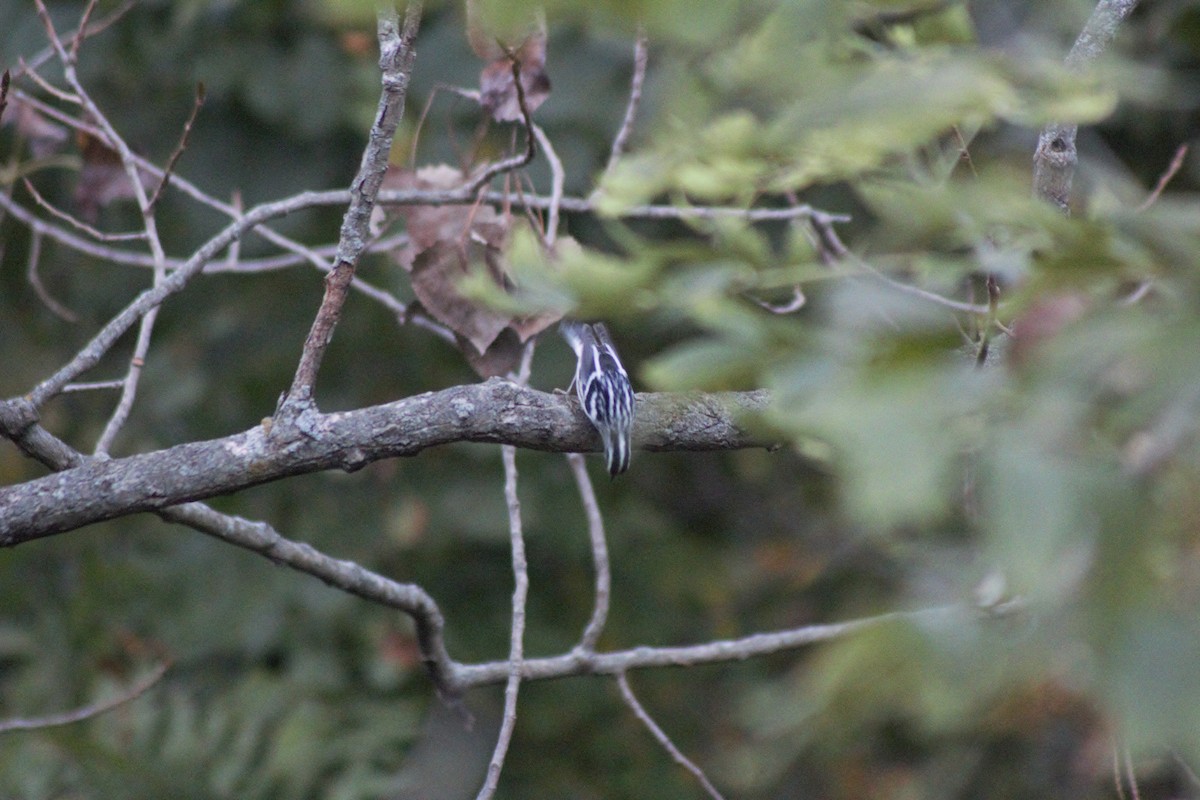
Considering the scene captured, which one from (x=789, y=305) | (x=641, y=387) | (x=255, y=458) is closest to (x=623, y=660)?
(x=789, y=305)

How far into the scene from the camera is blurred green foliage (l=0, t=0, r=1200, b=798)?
896 mm

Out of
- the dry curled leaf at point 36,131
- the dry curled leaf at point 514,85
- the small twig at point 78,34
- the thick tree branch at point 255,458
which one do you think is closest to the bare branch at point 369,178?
the thick tree branch at point 255,458

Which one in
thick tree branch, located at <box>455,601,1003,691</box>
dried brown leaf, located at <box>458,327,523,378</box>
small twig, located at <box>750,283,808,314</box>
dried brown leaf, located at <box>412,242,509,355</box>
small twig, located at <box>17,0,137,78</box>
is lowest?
thick tree branch, located at <box>455,601,1003,691</box>

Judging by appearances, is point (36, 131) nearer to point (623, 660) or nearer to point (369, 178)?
point (369, 178)

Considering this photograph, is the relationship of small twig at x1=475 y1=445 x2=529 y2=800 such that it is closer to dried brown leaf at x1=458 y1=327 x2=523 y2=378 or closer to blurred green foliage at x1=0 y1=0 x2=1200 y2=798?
dried brown leaf at x1=458 y1=327 x2=523 y2=378

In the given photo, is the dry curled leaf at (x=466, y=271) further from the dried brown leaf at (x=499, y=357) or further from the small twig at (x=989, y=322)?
the small twig at (x=989, y=322)

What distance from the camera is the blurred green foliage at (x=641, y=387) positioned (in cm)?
90

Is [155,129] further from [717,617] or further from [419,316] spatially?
[717,617]

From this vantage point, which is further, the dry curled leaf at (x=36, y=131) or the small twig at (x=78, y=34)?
the dry curled leaf at (x=36, y=131)

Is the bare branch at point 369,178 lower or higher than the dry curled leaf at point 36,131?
lower

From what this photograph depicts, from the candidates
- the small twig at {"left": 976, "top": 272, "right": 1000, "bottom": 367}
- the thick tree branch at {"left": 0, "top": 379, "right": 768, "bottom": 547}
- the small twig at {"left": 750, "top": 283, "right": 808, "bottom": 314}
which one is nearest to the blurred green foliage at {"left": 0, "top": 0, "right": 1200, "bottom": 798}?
the small twig at {"left": 976, "top": 272, "right": 1000, "bottom": 367}

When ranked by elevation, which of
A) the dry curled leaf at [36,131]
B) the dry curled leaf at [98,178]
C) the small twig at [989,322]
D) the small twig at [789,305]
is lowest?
the small twig at [989,322]

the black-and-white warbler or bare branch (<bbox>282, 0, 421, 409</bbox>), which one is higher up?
bare branch (<bbox>282, 0, 421, 409</bbox>)

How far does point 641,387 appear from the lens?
17.1ft
